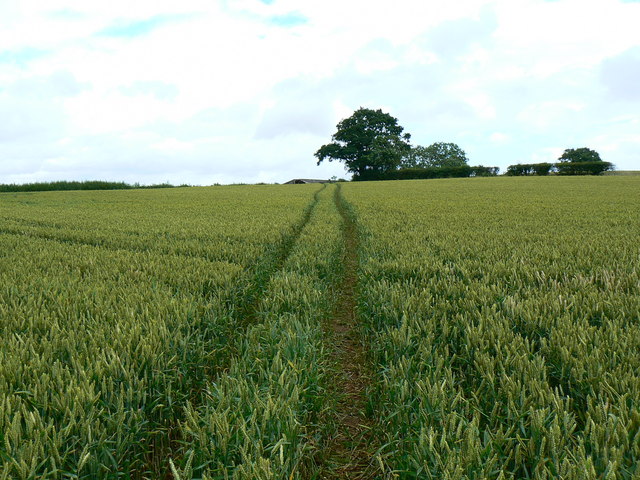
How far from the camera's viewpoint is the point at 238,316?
3.91m

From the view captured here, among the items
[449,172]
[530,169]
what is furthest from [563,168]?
[449,172]

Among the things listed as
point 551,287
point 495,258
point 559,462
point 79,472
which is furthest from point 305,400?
point 495,258

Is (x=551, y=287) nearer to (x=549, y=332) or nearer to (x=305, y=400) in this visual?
(x=549, y=332)

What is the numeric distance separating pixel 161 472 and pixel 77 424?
0.54 meters

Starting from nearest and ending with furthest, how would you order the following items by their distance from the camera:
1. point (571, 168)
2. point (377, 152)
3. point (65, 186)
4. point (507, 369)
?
point (507, 369) → point (65, 186) → point (571, 168) → point (377, 152)

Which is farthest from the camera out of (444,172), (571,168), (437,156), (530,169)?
(437,156)

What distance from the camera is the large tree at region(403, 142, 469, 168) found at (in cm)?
10056

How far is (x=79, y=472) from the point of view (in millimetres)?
1513

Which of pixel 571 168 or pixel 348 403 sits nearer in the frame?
pixel 348 403

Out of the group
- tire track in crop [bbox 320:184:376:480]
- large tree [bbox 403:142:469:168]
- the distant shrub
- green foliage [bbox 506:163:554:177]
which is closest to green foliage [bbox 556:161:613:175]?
green foliage [bbox 506:163:554:177]

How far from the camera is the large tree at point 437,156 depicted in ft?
330

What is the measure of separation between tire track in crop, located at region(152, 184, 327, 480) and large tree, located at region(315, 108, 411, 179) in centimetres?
6359

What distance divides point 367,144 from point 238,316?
71.9 meters

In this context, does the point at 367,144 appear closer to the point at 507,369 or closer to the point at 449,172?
the point at 449,172
